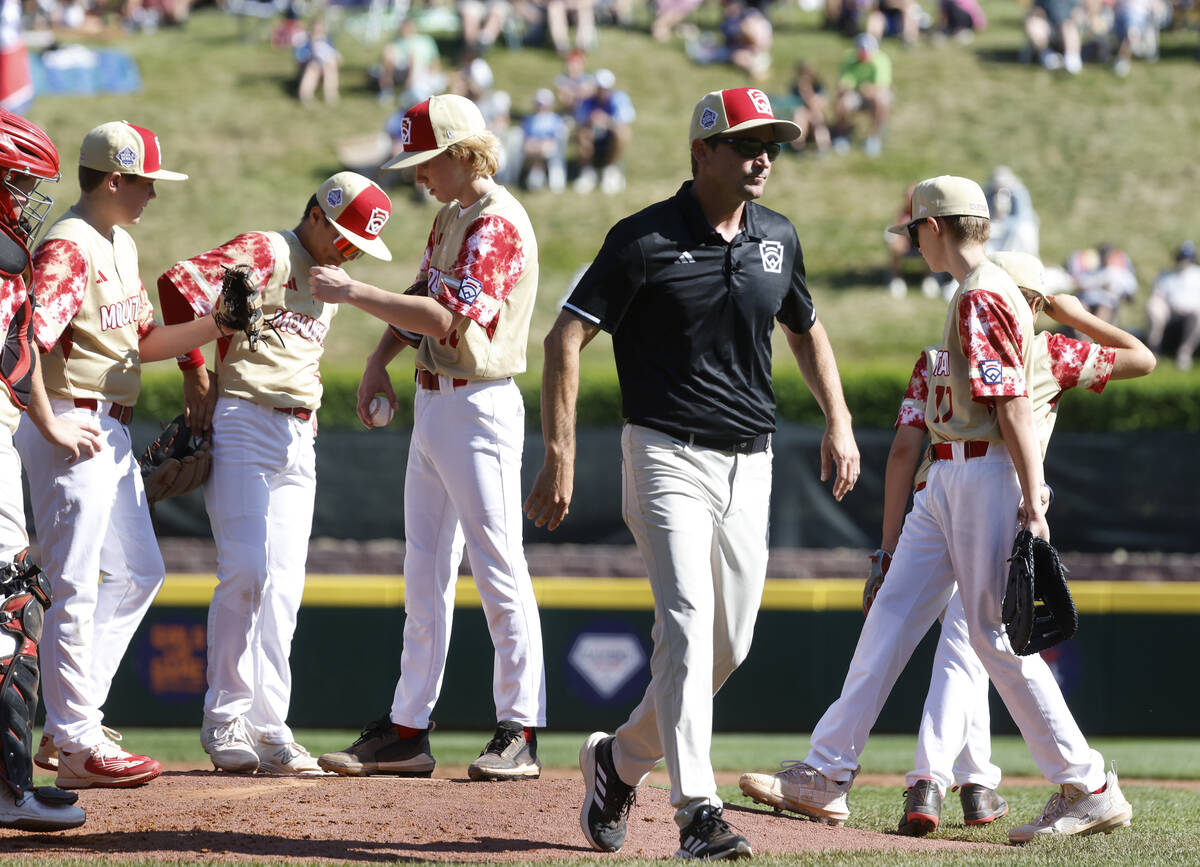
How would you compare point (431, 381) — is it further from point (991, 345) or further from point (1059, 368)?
point (1059, 368)

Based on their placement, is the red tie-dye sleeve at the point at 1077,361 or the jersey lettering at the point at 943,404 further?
the red tie-dye sleeve at the point at 1077,361

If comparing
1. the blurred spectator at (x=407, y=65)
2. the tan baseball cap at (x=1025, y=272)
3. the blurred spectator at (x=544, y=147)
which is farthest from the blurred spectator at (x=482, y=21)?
the tan baseball cap at (x=1025, y=272)

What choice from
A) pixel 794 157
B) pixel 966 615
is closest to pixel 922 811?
pixel 966 615

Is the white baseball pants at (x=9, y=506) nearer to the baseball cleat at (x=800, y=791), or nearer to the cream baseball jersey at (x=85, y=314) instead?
the cream baseball jersey at (x=85, y=314)

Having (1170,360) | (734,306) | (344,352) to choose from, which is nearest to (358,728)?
(734,306)

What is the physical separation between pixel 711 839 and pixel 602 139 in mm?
20599

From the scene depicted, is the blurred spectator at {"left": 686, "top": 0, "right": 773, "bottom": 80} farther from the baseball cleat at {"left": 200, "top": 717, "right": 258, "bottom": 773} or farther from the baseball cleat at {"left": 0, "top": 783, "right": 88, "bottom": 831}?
the baseball cleat at {"left": 0, "top": 783, "right": 88, "bottom": 831}

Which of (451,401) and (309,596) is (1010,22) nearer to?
(309,596)

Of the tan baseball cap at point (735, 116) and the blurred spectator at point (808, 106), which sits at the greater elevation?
the blurred spectator at point (808, 106)

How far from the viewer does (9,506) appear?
14.2ft

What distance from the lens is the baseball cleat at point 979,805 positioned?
546cm

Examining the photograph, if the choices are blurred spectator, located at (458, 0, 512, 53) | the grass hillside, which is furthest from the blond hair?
blurred spectator, located at (458, 0, 512, 53)

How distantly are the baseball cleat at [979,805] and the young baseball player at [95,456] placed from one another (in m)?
2.99

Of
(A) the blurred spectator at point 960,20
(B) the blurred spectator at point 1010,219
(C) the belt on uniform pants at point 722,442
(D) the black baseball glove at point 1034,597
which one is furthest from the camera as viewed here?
(A) the blurred spectator at point 960,20
